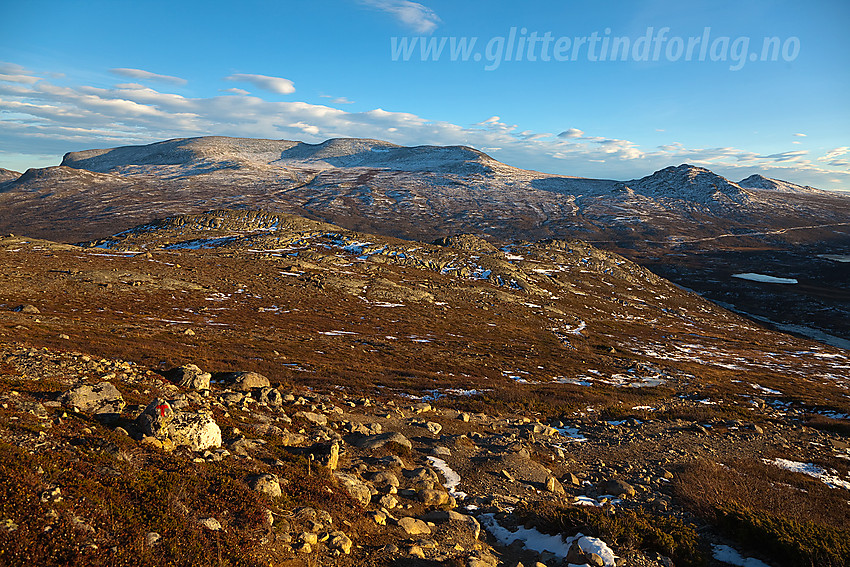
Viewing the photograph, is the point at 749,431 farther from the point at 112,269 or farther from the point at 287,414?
the point at 112,269

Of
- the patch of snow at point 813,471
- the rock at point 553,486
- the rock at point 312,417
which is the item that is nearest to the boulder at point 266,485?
the rock at point 312,417

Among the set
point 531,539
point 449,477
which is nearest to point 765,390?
point 449,477

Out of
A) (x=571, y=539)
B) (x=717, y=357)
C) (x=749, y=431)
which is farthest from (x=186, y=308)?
(x=717, y=357)

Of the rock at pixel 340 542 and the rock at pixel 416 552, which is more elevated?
the rock at pixel 340 542

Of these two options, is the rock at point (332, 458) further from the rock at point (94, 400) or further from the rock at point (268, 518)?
the rock at point (94, 400)

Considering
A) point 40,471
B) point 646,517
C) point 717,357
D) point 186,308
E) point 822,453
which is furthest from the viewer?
point 717,357

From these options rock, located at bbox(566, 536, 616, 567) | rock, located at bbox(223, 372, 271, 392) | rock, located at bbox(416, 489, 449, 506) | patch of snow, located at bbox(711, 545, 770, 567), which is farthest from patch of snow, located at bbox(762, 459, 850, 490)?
rock, located at bbox(223, 372, 271, 392)
